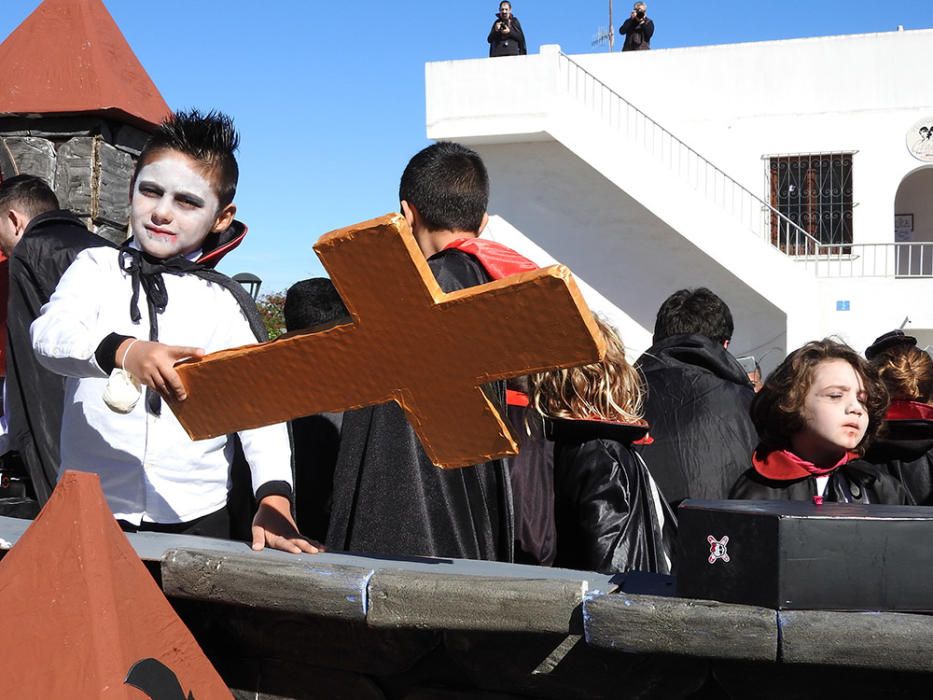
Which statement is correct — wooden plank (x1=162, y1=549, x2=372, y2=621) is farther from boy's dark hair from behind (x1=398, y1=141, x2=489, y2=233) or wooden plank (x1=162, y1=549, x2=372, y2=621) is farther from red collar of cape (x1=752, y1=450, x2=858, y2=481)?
red collar of cape (x1=752, y1=450, x2=858, y2=481)

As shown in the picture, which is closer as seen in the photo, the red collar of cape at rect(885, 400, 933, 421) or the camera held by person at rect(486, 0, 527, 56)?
A: the red collar of cape at rect(885, 400, 933, 421)

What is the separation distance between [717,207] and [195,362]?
13.2m

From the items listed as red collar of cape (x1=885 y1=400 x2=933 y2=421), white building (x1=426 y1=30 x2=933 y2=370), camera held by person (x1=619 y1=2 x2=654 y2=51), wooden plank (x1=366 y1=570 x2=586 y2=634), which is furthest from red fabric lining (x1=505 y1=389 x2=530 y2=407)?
camera held by person (x1=619 y1=2 x2=654 y2=51)

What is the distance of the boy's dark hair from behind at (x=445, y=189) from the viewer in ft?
9.22

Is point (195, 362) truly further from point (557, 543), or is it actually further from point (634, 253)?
point (634, 253)

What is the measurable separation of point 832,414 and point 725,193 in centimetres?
1304

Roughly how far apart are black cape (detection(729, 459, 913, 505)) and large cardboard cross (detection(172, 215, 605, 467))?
1.20m

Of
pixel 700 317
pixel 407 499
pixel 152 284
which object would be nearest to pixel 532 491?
pixel 407 499

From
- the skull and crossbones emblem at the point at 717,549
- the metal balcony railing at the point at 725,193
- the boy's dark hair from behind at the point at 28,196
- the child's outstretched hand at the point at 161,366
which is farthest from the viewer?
the metal balcony railing at the point at 725,193

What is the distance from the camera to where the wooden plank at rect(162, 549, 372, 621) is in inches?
67.6

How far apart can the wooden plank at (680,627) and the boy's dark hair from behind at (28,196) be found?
2860mm

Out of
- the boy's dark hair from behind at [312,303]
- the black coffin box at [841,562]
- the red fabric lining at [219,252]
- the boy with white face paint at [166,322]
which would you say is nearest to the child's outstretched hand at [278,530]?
the boy with white face paint at [166,322]

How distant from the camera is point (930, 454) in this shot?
133 inches

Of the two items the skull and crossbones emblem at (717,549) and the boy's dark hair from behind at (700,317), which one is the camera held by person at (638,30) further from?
the skull and crossbones emblem at (717,549)
